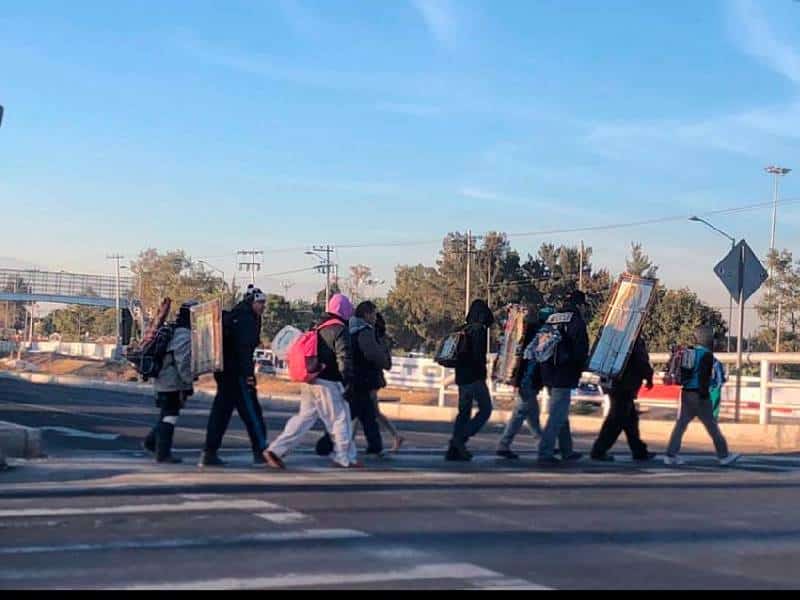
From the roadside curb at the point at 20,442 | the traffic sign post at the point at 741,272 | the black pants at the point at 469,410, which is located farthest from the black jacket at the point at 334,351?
the traffic sign post at the point at 741,272

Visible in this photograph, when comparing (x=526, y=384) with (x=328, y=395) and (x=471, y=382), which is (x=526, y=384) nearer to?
(x=471, y=382)

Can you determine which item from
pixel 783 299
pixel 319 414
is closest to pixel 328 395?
pixel 319 414

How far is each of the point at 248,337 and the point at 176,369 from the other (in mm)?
761

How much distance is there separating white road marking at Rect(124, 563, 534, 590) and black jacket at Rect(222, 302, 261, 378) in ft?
15.6

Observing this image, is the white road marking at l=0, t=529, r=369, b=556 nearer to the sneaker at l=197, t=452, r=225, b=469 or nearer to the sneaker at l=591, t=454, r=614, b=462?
the sneaker at l=197, t=452, r=225, b=469

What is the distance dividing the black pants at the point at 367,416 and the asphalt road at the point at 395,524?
33 cm

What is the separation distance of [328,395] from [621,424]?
12.0ft

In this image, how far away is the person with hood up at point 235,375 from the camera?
11211 mm

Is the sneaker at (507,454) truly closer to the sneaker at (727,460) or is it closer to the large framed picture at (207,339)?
the sneaker at (727,460)

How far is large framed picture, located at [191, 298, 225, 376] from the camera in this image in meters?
11.1

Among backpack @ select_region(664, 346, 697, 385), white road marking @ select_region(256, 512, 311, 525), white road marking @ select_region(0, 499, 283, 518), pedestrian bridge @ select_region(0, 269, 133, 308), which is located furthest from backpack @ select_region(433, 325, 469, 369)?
pedestrian bridge @ select_region(0, 269, 133, 308)

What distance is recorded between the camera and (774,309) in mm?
66875

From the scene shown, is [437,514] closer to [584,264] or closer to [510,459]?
[510,459]

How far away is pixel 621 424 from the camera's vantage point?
12805 millimetres
